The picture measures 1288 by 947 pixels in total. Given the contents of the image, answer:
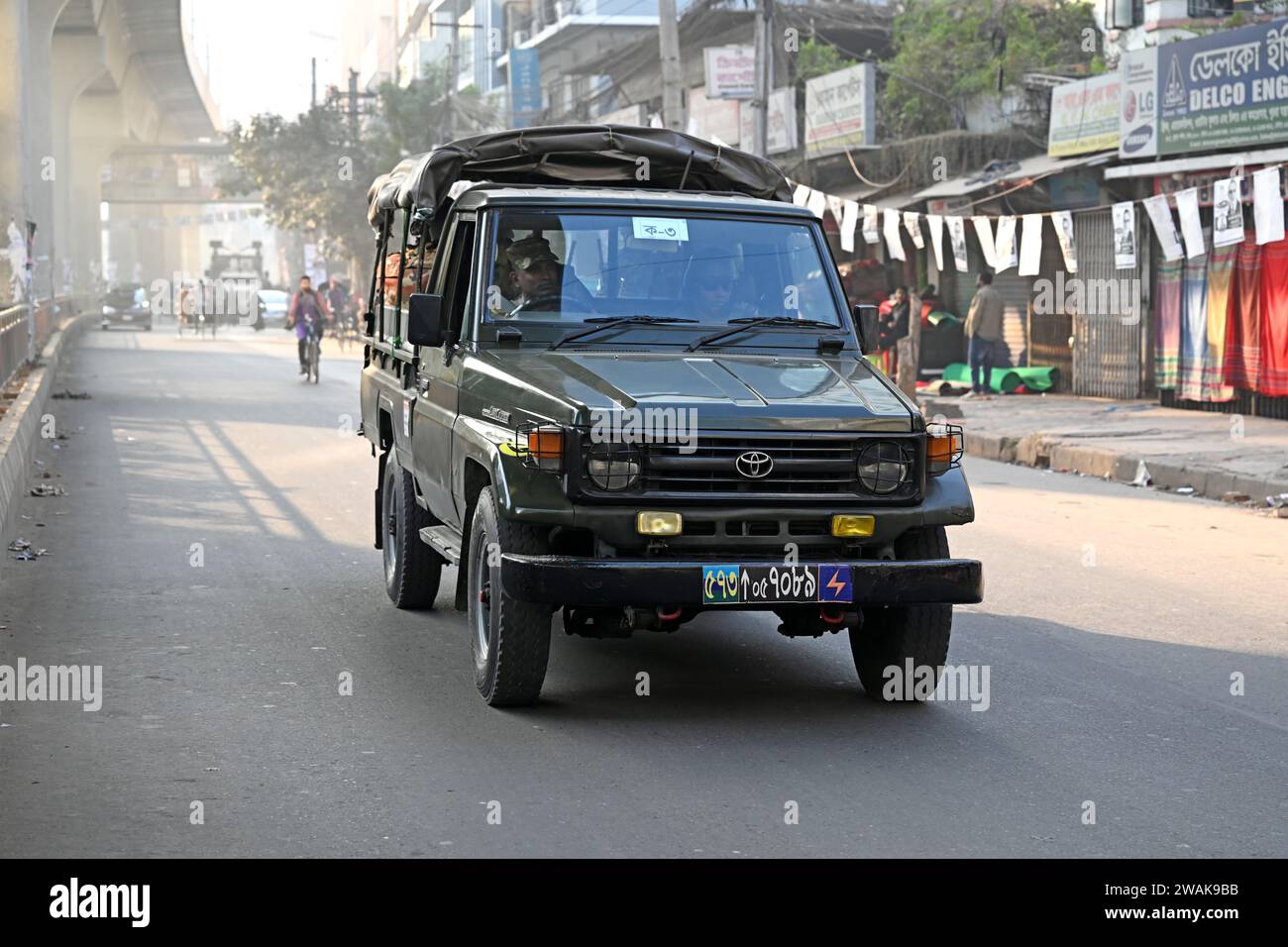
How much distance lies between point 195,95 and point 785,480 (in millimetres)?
85174

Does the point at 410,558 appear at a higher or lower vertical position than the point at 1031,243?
lower

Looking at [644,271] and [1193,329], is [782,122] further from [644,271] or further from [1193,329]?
[644,271]

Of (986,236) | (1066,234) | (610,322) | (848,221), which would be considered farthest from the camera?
(848,221)

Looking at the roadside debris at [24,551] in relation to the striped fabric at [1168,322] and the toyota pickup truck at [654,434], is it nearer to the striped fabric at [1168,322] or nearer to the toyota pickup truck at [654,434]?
the toyota pickup truck at [654,434]

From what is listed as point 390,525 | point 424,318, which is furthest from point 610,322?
point 390,525

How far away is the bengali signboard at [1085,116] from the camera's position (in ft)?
73.7

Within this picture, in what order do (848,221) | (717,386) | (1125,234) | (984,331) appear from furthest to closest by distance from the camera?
1. (848,221)
2. (984,331)
3. (1125,234)
4. (717,386)

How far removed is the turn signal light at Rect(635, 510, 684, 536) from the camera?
20.7 feet

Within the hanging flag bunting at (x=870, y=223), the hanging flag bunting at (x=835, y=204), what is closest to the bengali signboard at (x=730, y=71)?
the hanging flag bunting at (x=835, y=204)

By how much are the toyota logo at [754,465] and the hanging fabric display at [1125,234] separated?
16.3 m

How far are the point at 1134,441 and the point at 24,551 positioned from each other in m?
11.2

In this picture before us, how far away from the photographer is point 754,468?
6.39 metres

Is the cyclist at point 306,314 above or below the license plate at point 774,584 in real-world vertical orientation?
above

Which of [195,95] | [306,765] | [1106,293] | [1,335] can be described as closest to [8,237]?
[1,335]
